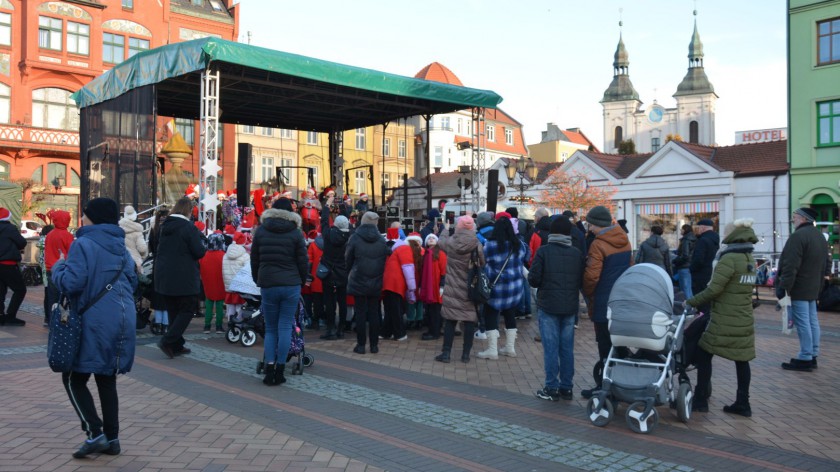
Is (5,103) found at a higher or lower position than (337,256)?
higher

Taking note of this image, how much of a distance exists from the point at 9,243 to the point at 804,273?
11.6 metres

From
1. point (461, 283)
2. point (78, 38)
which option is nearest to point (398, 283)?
point (461, 283)

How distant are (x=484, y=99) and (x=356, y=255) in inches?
453

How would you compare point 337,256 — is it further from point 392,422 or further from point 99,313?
point 99,313

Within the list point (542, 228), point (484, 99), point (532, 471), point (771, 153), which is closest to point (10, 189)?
point (484, 99)

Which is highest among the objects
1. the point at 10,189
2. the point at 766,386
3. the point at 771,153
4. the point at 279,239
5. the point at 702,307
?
the point at 771,153

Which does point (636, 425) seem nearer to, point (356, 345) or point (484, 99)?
point (356, 345)

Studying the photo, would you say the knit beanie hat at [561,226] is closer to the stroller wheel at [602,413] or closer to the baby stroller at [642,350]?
the baby stroller at [642,350]

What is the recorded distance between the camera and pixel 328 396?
680 cm

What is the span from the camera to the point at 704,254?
1102cm

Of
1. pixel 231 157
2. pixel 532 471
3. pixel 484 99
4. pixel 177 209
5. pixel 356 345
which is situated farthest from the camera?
pixel 231 157

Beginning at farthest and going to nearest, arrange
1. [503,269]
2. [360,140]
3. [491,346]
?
[360,140] < [491,346] < [503,269]

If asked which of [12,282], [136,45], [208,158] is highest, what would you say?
[136,45]

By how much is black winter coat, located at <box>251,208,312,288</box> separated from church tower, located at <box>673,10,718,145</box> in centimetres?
9462
